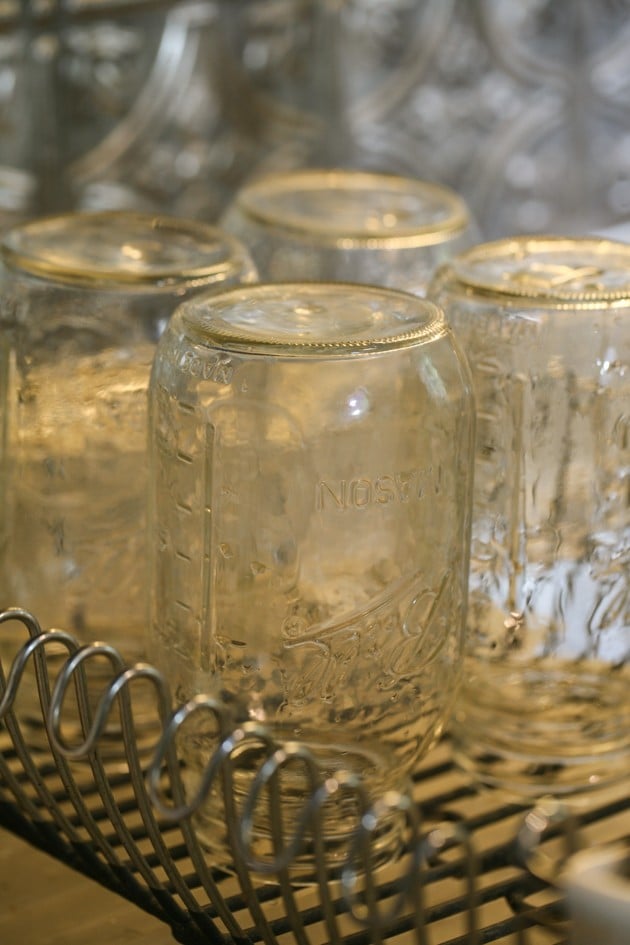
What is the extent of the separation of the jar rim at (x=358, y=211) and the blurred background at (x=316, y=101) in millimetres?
290

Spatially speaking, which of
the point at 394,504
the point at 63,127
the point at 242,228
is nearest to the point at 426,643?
the point at 394,504

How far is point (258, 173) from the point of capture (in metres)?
0.98

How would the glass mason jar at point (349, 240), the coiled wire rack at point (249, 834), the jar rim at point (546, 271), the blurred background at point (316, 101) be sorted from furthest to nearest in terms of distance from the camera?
the blurred background at point (316, 101) → the glass mason jar at point (349, 240) → the jar rim at point (546, 271) → the coiled wire rack at point (249, 834)

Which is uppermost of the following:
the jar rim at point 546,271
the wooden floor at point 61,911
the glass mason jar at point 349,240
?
the jar rim at point 546,271

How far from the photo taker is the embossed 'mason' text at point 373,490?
0.37m

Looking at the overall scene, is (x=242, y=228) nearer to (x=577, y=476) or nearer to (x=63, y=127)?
(x=577, y=476)

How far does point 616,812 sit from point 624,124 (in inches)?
29.6

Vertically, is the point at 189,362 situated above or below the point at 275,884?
above

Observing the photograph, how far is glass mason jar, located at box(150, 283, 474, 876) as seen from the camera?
373 mm

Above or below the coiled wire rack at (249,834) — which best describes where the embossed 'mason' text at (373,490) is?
above

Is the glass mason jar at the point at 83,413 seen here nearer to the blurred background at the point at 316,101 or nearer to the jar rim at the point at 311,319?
the jar rim at the point at 311,319

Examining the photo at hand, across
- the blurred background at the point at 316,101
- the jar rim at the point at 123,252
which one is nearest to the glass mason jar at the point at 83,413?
the jar rim at the point at 123,252

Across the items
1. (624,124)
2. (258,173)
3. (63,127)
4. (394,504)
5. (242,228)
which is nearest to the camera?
(394,504)

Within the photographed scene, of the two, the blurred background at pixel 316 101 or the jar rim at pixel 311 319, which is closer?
the jar rim at pixel 311 319
